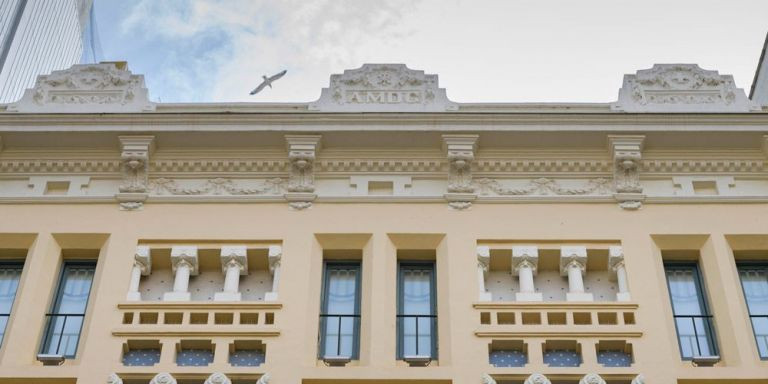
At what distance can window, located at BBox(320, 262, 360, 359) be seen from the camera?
1488cm

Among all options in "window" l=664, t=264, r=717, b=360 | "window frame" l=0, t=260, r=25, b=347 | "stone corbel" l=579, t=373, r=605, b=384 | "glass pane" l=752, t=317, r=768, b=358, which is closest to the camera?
"stone corbel" l=579, t=373, r=605, b=384

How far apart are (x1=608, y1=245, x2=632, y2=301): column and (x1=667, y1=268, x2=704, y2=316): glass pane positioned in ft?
2.73

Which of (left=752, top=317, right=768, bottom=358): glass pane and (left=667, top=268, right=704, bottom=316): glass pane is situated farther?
(left=667, top=268, right=704, bottom=316): glass pane

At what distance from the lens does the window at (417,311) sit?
584 inches

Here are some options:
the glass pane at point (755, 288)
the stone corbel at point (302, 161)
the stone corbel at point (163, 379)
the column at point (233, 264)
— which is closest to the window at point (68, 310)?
the stone corbel at point (163, 379)

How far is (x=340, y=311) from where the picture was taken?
1536cm

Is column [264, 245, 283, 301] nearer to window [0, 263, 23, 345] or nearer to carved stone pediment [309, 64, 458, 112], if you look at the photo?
carved stone pediment [309, 64, 458, 112]

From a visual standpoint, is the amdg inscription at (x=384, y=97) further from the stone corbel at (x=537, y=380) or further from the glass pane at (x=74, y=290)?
the stone corbel at (x=537, y=380)

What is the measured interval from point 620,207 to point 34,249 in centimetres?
877

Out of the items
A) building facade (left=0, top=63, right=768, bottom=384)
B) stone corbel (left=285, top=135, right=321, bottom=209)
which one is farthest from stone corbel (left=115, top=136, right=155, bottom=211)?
stone corbel (left=285, top=135, right=321, bottom=209)

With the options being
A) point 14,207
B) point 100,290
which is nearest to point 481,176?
point 100,290

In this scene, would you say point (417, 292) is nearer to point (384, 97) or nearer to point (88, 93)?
point (384, 97)

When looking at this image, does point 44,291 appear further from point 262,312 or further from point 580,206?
point 580,206

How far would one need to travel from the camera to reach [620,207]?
639 inches
